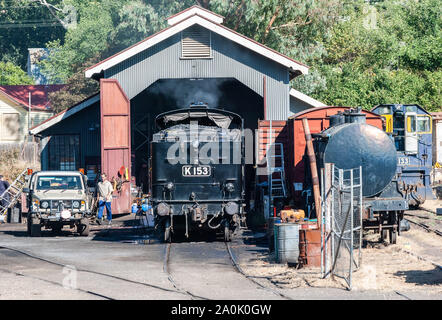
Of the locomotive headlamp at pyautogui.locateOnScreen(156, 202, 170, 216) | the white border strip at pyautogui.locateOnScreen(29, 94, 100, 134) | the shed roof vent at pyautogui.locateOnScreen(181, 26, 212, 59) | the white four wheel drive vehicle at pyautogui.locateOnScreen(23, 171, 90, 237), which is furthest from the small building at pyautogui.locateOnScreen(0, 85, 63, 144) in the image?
the locomotive headlamp at pyautogui.locateOnScreen(156, 202, 170, 216)

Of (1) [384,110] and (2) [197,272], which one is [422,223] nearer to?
(1) [384,110]

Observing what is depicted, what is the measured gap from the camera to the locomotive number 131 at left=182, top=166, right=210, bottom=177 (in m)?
19.8

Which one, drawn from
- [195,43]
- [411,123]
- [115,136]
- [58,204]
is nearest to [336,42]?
[411,123]

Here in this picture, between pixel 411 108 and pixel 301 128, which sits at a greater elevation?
pixel 411 108

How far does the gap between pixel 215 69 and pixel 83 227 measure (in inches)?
359

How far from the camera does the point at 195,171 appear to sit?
19812 mm

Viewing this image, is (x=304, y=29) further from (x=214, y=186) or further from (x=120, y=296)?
(x=120, y=296)

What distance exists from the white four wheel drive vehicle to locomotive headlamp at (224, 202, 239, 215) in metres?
5.00

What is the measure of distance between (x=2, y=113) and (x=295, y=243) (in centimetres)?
4699

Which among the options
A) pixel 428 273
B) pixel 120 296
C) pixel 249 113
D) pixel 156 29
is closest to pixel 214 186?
pixel 428 273

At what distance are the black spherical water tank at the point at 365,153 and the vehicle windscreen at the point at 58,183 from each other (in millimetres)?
8967

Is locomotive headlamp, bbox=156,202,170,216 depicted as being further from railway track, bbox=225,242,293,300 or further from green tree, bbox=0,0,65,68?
green tree, bbox=0,0,65,68

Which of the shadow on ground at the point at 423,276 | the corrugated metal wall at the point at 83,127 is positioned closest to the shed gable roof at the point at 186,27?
the corrugated metal wall at the point at 83,127

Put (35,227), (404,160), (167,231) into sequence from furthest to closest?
(404,160) < (35,227) < (167,231)
